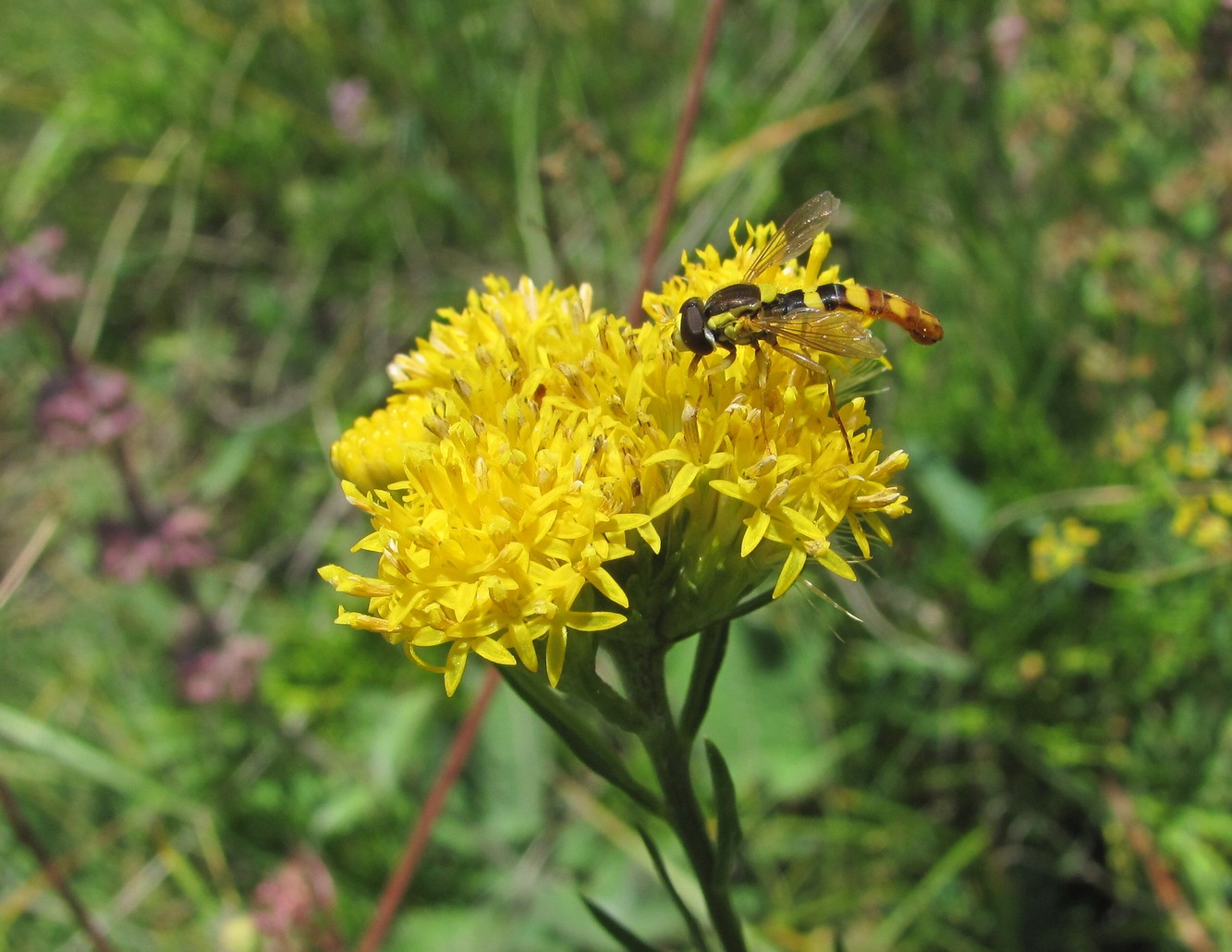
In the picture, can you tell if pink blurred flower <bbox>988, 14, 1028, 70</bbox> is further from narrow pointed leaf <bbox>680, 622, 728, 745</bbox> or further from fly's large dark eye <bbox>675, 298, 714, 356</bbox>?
narrow pointed leaf <bbox>680, 622, 728, 745</bbox>

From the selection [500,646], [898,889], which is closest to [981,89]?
[898,889]

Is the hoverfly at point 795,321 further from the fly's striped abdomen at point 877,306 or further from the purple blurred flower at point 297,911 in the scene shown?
the purple blurred flower at point 297,911

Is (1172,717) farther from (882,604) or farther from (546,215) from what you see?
(546,215)

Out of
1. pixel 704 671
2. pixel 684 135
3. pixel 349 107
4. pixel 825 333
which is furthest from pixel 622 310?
pixel 704 671

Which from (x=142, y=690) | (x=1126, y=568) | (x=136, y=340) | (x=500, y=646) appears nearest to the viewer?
(x=500, y=646)

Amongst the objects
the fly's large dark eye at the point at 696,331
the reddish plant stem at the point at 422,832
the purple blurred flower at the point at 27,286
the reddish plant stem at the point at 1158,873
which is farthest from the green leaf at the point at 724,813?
the purple blurred flower at the point at 27,286

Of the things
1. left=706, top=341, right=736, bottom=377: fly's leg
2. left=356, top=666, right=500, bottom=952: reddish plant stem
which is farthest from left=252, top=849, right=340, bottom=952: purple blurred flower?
left=706, top=341, right=736, bottom=377: fly's leg
